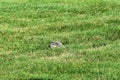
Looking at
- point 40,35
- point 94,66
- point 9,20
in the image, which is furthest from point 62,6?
point 94,66

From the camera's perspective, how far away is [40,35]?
24531 millimetres

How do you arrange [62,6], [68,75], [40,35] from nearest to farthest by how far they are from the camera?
[68,75] < [40,35] < [62,6]

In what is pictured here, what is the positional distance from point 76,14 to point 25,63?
→ 46.2ft

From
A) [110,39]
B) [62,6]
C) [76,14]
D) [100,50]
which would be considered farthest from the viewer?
[62,6]

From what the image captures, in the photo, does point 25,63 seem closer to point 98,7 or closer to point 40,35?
point 40,35

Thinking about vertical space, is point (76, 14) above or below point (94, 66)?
below

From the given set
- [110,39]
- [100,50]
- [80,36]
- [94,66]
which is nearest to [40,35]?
[80,36]

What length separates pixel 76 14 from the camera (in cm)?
3119

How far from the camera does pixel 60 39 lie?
23.1 metres

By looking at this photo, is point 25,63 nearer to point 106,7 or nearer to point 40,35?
point 40,35

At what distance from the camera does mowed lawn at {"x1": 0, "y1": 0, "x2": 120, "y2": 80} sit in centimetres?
1636

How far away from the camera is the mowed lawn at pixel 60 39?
16.4m

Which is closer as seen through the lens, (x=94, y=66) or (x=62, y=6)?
(x=94, y=66)

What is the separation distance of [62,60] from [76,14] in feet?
45.7
